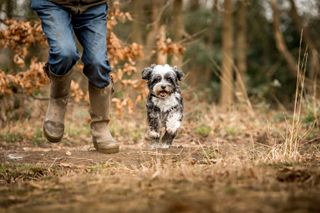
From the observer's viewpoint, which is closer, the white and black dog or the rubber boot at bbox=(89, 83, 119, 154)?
the rubber boot at bbox=(89, 83, 119, 154)

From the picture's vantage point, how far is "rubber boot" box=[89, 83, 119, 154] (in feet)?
20.6

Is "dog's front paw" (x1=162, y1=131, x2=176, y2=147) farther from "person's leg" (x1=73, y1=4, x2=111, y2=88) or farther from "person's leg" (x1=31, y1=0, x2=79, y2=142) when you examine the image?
"person's leg" (x1=31, y1=0, x2=79, y2=142)

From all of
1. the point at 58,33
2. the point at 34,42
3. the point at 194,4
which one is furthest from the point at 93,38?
the point at 194,4

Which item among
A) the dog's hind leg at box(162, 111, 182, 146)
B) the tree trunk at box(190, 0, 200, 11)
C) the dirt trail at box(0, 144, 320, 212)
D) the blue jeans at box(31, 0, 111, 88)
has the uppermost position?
the tree trunk at box(190, 0, 200, 11)

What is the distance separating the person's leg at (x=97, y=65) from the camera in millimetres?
5887

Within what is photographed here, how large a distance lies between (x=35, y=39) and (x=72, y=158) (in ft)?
9.81

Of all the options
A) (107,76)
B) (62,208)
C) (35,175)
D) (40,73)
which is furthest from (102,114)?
(62,208)

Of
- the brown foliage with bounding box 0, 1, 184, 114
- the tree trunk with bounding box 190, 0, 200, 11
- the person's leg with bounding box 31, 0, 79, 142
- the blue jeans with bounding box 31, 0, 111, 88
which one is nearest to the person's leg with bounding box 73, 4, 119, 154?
the blue jeans with bounding box 31, 0, 111, 88

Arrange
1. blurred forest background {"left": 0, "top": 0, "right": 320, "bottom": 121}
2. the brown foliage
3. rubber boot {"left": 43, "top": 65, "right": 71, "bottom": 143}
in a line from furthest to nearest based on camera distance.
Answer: blurred forest background {"left": 0, "top": 0, "right": 320, "bottom": 121}
the brown foliage
rubber boot {"left": 43, "top": 65, "right": 71, "bottom": 143}

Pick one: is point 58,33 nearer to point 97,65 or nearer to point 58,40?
point 58,40

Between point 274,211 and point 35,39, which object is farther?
point 35,39

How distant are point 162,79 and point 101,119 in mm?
926

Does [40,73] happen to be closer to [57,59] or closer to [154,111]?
→ [154,111]

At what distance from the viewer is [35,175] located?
16.9ft
